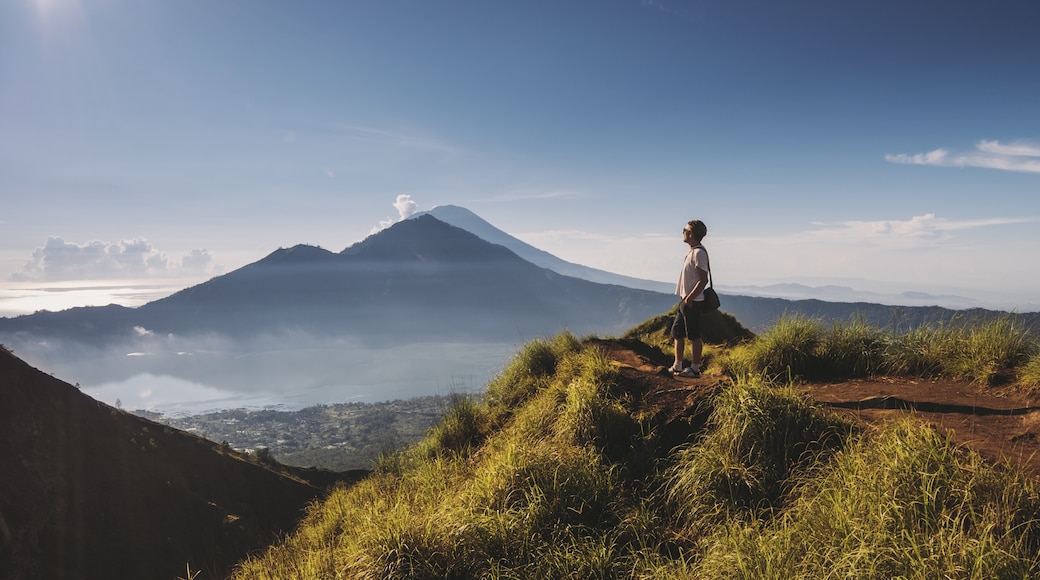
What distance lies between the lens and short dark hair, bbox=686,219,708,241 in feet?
25.7

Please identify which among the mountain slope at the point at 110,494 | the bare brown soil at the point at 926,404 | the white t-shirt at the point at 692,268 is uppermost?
the white t-shirt at the point at 692,268

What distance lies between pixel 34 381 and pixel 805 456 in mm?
34385

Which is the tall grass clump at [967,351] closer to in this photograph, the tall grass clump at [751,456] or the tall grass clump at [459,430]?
the tall grass clump at [751,456]

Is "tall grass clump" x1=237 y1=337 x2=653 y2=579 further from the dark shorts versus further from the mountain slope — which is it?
the mountain slope

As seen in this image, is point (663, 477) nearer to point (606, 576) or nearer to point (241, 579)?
point (606, 576)

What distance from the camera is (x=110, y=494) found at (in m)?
21.4

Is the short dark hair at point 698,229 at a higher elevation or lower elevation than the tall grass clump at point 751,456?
higher

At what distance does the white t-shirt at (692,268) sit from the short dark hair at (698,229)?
189 mm

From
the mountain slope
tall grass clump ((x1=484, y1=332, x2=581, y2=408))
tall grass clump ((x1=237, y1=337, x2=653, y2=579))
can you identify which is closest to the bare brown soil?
tall grass clump ((x1=237, y1=337, x2=653, y2=579))

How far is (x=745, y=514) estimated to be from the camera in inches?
176

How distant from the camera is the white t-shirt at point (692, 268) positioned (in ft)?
25.4

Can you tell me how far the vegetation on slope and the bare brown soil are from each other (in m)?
0.32

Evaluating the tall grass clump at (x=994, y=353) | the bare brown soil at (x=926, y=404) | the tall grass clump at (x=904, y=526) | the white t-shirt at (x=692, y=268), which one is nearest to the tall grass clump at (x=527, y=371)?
the bare brown soil at (x=926, y=404)

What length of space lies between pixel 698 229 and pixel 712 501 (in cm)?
458
